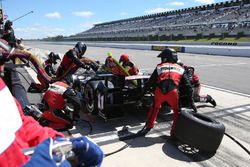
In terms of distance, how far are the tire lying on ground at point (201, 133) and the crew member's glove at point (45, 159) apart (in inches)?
119

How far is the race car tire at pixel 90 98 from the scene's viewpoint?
541 cm

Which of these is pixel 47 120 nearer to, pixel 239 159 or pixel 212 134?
pixel 212 134

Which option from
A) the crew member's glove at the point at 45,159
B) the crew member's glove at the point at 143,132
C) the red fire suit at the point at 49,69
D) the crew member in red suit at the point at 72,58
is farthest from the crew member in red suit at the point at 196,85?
the crew member's glove at the point at 45,159

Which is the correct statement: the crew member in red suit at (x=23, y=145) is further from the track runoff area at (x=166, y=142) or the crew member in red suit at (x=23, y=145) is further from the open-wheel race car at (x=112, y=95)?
the open-wheel race car at (x=112, y=95)

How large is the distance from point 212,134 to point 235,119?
6.65ft

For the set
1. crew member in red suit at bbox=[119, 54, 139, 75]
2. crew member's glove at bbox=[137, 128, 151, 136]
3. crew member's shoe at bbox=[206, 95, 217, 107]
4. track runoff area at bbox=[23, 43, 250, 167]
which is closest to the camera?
track runoff area at bbox=[23, 43, 250, 167]

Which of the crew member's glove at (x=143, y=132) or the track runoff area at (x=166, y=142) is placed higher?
the crew member's glove at (x=143, y=132)

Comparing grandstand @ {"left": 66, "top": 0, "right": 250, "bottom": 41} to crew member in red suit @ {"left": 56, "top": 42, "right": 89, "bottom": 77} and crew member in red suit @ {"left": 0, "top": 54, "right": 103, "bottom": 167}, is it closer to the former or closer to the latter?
crew member in red suit @ {"left": 56, "top": 42, "right": 89, "bottom": 77}

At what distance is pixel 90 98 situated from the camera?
5645 millimetres

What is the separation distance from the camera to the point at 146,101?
18.7ft

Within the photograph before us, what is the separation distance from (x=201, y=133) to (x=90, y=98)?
2.44 meters

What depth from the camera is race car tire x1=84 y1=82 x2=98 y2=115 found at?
17.7 feet

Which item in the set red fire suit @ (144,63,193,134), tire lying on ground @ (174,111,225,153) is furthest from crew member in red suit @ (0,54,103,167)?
red fire suit @ (144,63,193,134)

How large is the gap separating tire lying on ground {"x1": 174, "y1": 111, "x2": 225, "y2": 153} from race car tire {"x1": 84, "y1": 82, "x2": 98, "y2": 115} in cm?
186
